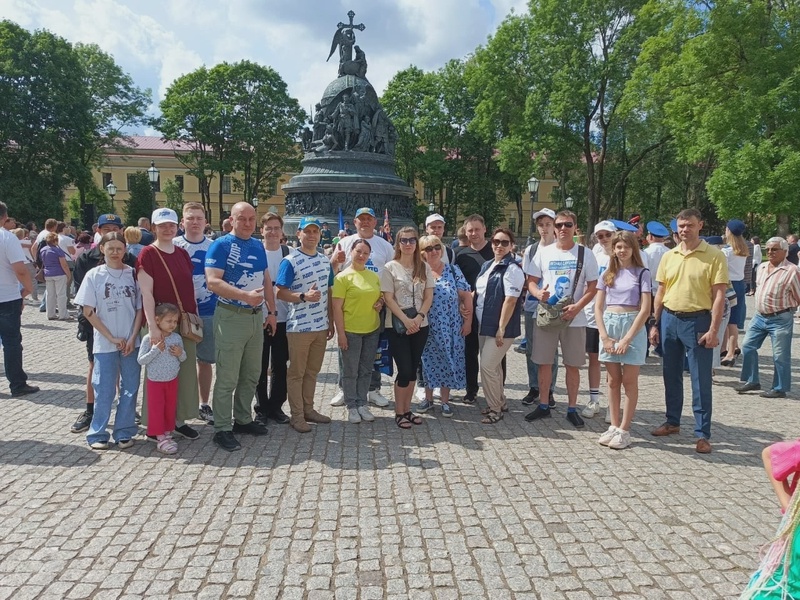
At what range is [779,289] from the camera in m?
7.52

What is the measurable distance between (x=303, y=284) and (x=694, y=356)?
355 cm

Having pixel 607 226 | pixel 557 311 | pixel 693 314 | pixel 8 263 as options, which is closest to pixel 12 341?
pixel 8 263

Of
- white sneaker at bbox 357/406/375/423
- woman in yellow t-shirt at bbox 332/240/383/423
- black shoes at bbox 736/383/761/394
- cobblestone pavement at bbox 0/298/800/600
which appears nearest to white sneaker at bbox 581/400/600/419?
cobblestone pavement at bbox 0/298/800/600

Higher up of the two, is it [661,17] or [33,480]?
[661,17]

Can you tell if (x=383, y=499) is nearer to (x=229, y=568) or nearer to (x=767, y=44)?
(x=229, y=568)

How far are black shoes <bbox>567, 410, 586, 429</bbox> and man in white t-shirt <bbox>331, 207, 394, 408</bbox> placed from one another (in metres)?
1.95

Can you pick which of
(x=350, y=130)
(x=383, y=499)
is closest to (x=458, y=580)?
(x=383, y=499)

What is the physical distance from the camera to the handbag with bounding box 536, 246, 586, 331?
590 cm

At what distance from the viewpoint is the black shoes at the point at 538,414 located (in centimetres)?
621

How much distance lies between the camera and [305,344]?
575 cm

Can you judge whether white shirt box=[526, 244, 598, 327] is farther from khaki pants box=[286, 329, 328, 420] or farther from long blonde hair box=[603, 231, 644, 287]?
khaki pants box=[286, 329, 328, 420]

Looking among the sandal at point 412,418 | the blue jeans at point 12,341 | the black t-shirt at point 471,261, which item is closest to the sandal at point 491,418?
the sandal at point 412,418

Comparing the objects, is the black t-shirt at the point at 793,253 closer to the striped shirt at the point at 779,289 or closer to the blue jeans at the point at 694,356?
the striped shirt at the point at 779,289

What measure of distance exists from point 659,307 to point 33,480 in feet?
17.8
